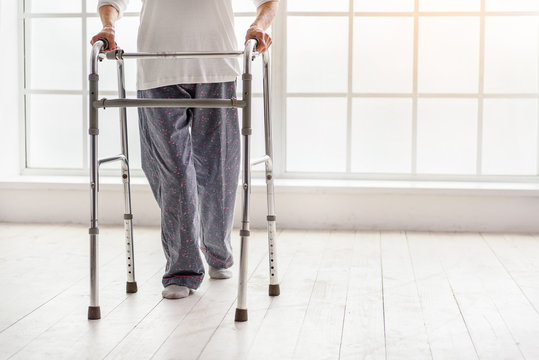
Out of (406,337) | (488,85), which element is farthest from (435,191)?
(406,337)

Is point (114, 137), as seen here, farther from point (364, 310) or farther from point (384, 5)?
point (364, 310)

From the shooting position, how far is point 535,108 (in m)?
3.72

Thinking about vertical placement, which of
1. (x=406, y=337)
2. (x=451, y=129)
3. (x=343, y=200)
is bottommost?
(x=406, y=337)

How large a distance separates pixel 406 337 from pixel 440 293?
53cm

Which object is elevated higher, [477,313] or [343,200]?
[343,200]

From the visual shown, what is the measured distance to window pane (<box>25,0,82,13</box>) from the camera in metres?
3.96

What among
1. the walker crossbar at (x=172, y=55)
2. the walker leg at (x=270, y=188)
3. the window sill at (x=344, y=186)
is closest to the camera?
the walker crossbar at (x=172, y=55)

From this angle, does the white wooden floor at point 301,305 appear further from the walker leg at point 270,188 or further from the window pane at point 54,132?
the window pane at point 54,132

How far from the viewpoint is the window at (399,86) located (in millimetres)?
3729

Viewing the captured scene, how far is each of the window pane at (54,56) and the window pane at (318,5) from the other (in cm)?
119

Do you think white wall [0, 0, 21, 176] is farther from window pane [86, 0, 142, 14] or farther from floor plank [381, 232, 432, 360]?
floor plank [381, 232, 432, 360]

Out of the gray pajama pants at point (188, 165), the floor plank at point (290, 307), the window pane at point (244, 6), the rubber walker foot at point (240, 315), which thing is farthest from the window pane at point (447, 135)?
the rubber walker foot at point (240, 315)

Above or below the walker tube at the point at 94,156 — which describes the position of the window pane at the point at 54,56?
above

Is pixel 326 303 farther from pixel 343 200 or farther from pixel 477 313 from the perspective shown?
pixel 343 200
